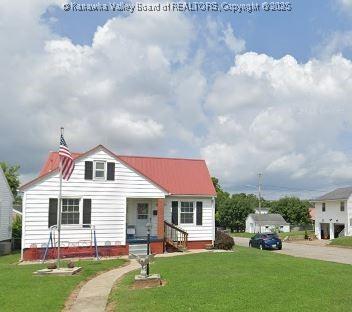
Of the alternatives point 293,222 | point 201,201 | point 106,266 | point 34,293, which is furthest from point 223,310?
point 293,222

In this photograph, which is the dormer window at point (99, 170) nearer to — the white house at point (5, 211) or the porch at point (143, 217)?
the porch at point (143, 217)

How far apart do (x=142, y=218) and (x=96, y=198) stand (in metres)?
3.96

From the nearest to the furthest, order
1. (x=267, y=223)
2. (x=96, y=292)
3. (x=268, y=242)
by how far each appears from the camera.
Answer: (x=96, y=292)
(x=268, y=242)
(x=267, y=223)

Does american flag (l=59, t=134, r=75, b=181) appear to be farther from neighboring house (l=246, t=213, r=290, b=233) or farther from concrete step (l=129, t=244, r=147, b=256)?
neighboring house (l=246, t=213, r=290, b=233)

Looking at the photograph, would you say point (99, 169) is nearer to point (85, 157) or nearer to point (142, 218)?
point (85, 157)

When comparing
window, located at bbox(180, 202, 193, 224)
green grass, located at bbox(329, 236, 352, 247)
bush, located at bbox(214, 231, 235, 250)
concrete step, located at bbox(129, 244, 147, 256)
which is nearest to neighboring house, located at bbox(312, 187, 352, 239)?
green grass, located at bbox(329, 236, 352, 247)

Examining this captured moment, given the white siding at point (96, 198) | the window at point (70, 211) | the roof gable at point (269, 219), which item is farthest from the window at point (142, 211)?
the roof gable at point (269, 219)

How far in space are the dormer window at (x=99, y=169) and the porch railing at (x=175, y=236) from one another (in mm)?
5129

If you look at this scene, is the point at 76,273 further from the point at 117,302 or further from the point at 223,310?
the point at 223,310

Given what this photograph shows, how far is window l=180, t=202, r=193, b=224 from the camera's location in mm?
29953

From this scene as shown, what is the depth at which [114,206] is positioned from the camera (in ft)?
87.7

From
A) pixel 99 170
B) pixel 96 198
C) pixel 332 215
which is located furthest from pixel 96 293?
pixel 332 215

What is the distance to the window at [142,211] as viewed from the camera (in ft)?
95.5

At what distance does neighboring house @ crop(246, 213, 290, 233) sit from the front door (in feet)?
220
